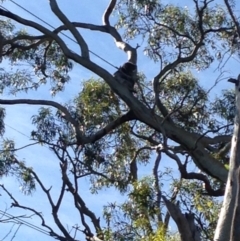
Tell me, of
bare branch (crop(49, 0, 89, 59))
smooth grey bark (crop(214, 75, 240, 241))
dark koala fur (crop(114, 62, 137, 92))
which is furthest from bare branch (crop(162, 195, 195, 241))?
bare branch (crop(49, 0, 89, 59))

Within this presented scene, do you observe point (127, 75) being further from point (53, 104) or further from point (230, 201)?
point (230, 201)

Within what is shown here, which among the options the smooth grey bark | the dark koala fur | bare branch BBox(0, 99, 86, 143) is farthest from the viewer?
bare branch BBox(0, 99, 86, 143)

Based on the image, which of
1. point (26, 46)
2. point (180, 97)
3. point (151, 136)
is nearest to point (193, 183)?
point (151, 136)

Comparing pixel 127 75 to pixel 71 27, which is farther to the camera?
pixel 71 27

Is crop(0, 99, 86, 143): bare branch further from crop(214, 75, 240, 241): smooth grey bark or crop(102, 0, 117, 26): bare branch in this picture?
crop(214, 75, 240, 241): smooth grey bark

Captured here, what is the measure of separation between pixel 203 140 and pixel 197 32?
6.61 ft

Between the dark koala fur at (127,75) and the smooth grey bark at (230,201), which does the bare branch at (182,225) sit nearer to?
the smooth grey bark at (230,201)

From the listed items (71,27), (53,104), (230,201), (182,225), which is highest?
(71,27)

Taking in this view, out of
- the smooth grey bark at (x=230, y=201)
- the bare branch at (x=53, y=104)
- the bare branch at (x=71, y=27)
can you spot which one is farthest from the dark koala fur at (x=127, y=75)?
the smooth grey bark at (x=230, y=201)

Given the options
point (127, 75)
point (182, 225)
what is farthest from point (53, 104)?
point (182, 225)

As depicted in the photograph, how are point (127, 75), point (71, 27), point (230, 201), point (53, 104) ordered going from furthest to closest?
point (71, 27) < point (53, 104) < point (127, 75) < point (230, 201)

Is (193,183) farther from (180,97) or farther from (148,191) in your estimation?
(180,97)

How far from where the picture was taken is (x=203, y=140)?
34.5 feet

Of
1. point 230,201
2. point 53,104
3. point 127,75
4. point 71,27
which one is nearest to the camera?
point 230,201
